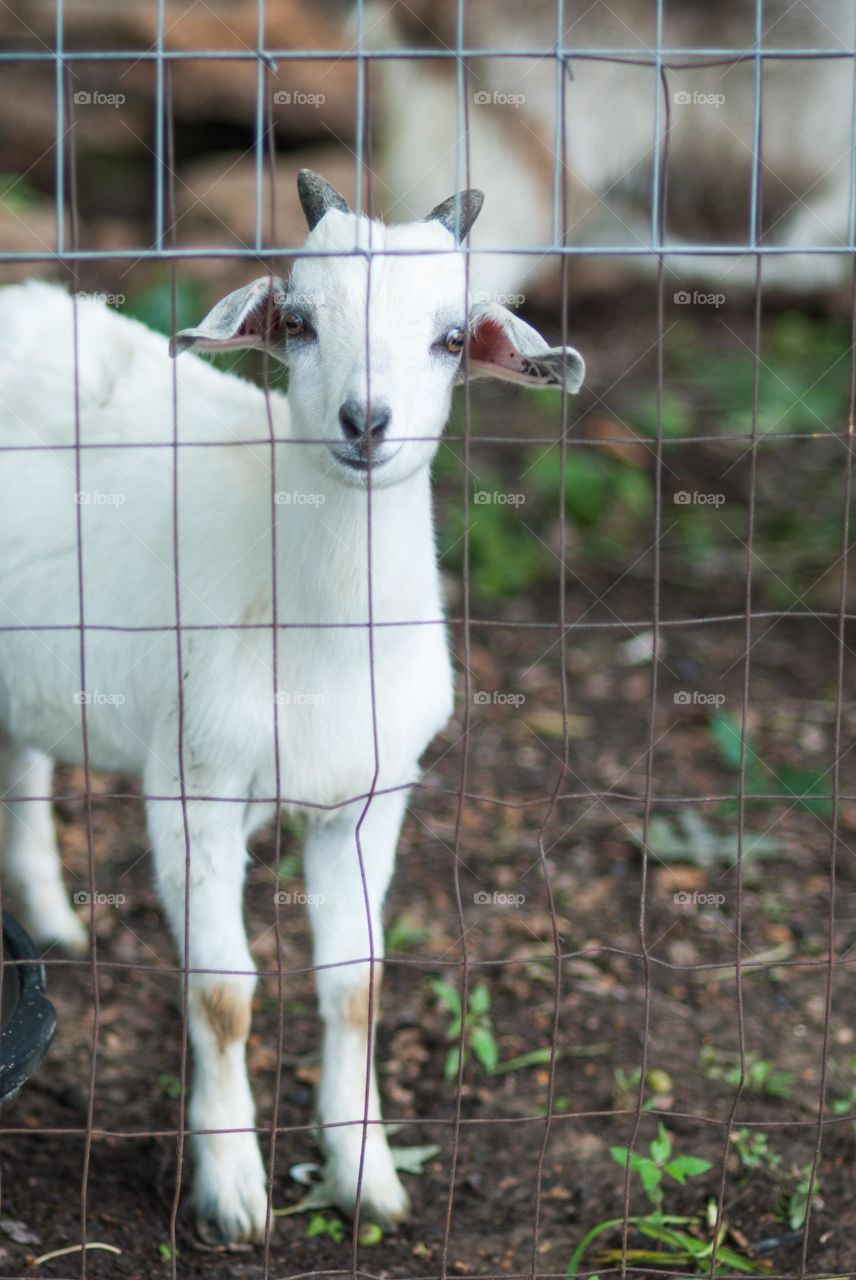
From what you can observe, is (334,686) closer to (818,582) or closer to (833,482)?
(818,582)

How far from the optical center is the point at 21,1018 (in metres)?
3.08

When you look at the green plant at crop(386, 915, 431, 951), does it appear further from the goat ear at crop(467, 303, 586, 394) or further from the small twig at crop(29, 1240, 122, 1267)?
the goat ear at crop(467, 303, 586, 394)

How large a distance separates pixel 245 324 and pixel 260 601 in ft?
2.06

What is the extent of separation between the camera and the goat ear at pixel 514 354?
304 centimetres

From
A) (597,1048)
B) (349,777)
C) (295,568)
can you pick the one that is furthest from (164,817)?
(597,1048)

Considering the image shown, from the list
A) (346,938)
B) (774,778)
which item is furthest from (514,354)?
(774,778)

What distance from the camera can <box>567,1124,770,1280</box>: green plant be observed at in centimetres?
Answer: 327

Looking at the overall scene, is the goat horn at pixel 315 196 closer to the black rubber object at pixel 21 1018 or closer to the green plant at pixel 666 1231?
the black rubber object at pixel 21 1018

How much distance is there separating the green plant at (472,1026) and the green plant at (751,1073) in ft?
1.91

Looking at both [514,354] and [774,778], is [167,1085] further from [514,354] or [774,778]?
[774,778]

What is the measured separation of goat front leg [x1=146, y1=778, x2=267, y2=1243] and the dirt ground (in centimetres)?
10

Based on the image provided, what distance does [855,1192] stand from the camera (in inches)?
137

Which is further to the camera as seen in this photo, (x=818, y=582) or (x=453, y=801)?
(x=818, y=582)

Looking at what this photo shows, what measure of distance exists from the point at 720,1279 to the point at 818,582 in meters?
4.24
